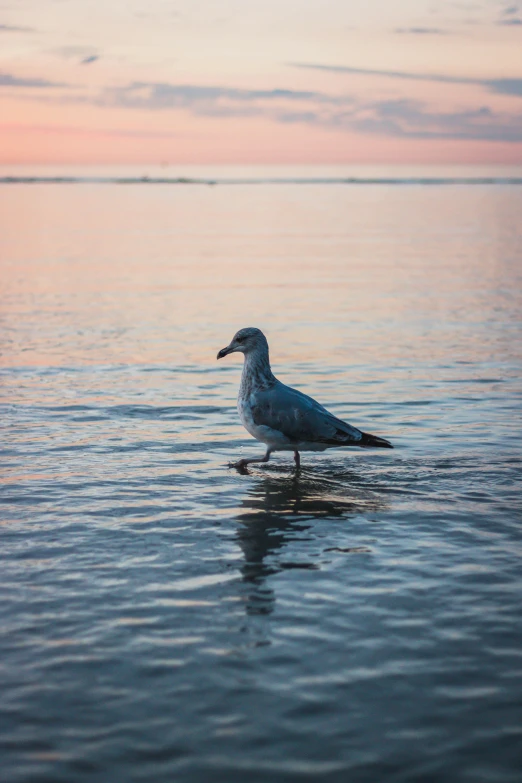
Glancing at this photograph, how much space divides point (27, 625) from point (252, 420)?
536 centimetres

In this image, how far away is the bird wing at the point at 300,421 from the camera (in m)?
12.4

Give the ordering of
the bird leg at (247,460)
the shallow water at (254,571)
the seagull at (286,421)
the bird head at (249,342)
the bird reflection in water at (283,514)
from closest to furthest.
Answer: the shallow water at (254,571) → the bird reflection in water at (283,514) → the seagull at (286,421) → the bird leg at (247,460) → the bird head at (249,342)

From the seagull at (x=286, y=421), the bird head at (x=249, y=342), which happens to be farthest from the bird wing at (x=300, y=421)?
the bird head at (x=249, y=342)

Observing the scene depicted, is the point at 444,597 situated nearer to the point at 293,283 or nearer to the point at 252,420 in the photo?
the point at 252,420

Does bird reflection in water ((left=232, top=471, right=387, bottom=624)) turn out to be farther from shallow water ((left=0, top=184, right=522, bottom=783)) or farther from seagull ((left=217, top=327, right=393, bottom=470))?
seagull ((left=217, top=327, right=393, bottom=470))

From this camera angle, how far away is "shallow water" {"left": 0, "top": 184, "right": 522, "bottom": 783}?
6.26 metres

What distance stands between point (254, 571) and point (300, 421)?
357cm

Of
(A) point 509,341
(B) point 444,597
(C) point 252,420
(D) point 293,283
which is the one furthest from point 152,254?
(B) point 444,597

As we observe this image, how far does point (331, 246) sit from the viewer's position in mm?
58938

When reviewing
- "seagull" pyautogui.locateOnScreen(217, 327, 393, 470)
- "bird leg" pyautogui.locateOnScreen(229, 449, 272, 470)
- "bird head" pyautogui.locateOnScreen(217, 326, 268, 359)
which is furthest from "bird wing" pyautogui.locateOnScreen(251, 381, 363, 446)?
"bird head" pyautogui.locateOnScreen(217, 326, 268, 359)

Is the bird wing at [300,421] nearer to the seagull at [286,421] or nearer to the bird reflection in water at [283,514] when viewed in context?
the seagull at [286,421]

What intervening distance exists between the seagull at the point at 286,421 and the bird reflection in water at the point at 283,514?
1.64 feet

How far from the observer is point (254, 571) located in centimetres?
916

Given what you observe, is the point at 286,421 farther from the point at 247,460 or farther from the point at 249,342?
the point at 249,342
